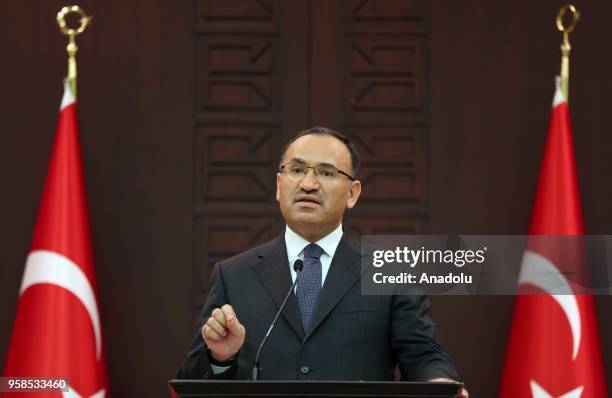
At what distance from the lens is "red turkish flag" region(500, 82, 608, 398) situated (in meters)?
4.12

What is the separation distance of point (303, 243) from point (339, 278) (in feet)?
0.59

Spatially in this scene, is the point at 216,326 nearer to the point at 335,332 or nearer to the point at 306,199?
the point at 335,332

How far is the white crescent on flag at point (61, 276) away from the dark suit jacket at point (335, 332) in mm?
1376

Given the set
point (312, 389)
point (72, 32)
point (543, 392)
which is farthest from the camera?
point (72, 32)

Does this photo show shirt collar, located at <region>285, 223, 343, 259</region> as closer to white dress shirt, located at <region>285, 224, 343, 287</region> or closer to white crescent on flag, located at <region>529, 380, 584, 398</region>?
white dress shirt, located at <region>285, 224, 343, 287</region>

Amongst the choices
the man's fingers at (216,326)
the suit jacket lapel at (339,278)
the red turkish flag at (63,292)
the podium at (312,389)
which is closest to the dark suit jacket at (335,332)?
the suit jacket lapel at (339,278)

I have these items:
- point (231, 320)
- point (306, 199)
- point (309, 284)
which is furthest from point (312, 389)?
point (306, 199)

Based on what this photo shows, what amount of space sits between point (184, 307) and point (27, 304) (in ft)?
2.48

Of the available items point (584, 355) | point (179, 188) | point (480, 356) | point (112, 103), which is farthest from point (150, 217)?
point (584, 355)

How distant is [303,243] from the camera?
9.91 feet

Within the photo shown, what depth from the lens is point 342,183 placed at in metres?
2.99

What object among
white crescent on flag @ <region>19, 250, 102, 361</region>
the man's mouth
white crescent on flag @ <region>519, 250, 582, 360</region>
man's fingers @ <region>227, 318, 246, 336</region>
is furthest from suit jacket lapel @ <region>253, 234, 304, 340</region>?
white crescent on flag @ <region>519, 250, 582, 360</region>

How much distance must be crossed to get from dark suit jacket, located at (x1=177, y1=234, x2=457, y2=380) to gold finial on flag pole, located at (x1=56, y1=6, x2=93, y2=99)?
5.71 feet

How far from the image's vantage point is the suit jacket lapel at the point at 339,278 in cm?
283
